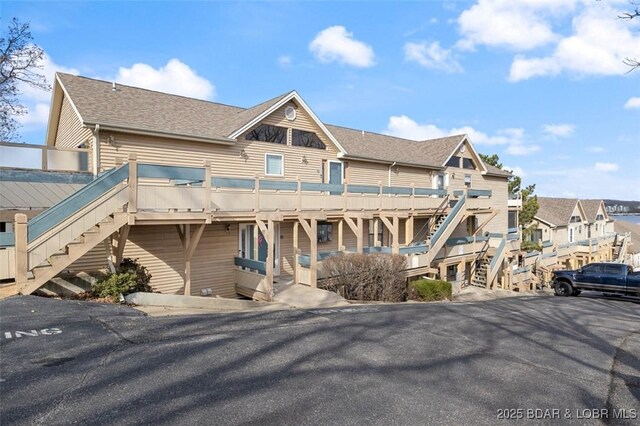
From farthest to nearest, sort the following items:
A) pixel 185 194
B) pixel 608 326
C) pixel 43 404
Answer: pixel 185 194 → pixel 608 326 → pixel 43 404

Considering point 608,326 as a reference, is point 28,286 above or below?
above

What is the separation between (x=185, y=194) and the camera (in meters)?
10.6

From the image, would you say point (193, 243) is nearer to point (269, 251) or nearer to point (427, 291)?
point (269, 251)

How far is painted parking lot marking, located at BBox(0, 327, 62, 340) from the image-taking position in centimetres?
573

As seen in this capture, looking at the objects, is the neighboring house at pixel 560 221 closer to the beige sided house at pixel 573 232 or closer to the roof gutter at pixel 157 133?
the beige sided house at pixel 573 232

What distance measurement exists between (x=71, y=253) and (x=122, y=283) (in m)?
1.62

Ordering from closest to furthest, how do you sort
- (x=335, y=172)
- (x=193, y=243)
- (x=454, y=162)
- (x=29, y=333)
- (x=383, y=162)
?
(x=29, y=333), (x=193, y=243), (x=335, y=172), (x=383, y=162), (x=454, y=162)

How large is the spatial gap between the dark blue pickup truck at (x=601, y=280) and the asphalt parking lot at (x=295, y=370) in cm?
1210

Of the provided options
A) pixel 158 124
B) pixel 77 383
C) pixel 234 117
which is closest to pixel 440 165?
pixel 234 117

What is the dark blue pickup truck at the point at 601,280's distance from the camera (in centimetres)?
1708

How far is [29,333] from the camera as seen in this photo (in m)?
5.90

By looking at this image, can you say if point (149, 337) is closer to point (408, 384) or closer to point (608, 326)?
point (408, 384)

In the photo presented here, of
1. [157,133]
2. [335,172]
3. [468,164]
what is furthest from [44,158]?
[468,164]

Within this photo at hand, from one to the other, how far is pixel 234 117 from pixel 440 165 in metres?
13.4
